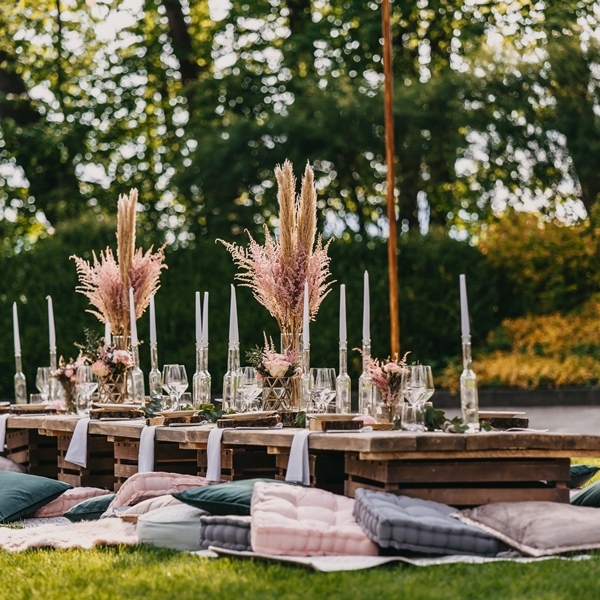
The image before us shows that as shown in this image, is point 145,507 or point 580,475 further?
point 580,475

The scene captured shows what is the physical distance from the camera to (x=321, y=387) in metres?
6.43

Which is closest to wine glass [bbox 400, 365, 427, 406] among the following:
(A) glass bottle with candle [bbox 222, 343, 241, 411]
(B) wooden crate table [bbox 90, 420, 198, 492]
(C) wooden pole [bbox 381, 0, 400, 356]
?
(A) glass bottle with candle [bbox 222, 343, 241, 411]

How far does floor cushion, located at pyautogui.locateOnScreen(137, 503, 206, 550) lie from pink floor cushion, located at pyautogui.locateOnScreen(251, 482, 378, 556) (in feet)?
1.44

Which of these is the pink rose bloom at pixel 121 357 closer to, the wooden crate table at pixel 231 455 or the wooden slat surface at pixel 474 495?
the wooden crate table at pixel 231 455

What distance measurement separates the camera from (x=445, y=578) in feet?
15.2

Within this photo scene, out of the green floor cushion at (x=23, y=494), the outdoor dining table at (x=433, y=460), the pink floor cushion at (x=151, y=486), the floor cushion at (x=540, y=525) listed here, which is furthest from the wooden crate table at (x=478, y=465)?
the green floor cushion at (x=23, y=494)

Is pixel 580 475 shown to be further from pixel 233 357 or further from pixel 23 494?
pixel 23 494

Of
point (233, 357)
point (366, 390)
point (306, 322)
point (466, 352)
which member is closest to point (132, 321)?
point (233, 357)

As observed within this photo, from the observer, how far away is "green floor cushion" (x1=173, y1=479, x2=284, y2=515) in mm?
5472

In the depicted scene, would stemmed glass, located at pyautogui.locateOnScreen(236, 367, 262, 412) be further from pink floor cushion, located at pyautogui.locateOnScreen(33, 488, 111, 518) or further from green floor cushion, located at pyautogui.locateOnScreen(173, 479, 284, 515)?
pink floor cushion, located at pyautogui.locateOnScreen(33, 488, 111, 518)

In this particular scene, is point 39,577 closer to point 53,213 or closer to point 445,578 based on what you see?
point 445,578

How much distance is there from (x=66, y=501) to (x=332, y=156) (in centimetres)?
1162

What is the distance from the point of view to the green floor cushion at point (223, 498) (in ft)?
18.0

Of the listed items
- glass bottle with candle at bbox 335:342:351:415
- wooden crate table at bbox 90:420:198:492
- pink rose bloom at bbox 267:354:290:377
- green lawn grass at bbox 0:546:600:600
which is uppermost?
pink rose bloom at bbox 267:354:290:377
